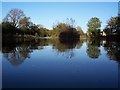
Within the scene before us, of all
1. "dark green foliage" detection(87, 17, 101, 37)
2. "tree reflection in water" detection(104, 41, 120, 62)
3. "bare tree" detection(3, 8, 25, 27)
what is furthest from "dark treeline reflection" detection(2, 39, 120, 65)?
"dark green foliage" detection(87, 17, 101, 37)

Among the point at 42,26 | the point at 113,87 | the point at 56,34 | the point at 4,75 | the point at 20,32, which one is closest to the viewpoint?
the point at 113,87

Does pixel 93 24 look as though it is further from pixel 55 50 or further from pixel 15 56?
pixel 15 56

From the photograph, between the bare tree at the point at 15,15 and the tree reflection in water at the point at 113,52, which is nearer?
the tree reflection in water at the point at 113,52

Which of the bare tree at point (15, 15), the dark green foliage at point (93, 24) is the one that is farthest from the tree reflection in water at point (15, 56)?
the dark green foliage at point (93, 24)

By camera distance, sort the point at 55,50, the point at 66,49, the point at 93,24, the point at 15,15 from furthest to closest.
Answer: the point at 93,24 → the point at 15,15 → the point at 66,49 → the point at 55,50

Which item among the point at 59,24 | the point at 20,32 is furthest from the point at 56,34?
the point at 20,32

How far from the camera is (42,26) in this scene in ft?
318

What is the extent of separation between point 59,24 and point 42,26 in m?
25.2

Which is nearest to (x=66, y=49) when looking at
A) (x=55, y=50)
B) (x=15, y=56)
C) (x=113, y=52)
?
(x=55, y=50)

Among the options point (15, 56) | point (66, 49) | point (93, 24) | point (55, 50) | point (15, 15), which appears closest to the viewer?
point (15, 56)

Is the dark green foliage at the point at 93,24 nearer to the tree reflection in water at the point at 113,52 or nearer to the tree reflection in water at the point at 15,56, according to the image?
the tree reflection in water at the point at 113,52

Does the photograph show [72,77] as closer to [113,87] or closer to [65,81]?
[65,81]

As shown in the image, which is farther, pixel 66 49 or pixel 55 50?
pixel 66 49

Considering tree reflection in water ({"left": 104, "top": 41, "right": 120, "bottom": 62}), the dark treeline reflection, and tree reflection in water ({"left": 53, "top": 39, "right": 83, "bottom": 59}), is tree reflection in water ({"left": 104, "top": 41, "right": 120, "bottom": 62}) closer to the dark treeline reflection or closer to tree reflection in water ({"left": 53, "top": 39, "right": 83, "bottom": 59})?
the dark treeline reflection
